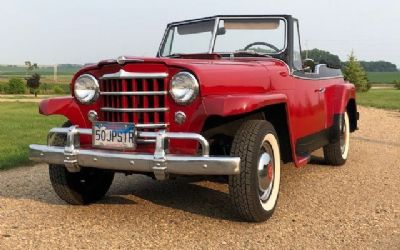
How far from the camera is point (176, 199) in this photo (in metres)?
4.90

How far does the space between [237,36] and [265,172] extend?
6.64ft

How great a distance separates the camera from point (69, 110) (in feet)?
14.4

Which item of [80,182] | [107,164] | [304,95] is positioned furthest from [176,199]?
[304,95]

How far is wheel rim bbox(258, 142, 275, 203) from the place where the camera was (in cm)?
411

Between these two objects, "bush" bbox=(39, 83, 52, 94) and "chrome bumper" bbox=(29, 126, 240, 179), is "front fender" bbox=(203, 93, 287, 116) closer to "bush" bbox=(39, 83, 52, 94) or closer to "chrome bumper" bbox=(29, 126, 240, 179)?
"chrome bumper" bbox=(29, 126, 240, 179)

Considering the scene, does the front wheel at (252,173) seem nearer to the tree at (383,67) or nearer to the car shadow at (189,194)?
the car shadow at (189,194)

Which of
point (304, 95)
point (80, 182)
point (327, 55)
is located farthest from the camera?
point (327, 55)

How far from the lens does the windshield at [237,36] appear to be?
18.1 ft

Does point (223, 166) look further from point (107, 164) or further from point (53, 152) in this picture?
point (53, 152)

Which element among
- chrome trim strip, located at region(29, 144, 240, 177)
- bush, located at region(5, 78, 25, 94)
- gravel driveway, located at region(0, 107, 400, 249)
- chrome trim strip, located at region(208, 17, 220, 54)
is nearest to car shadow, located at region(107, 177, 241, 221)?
gravel driveway, located at region(0, 107, 400, 249)

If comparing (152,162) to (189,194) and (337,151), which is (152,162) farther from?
(337,151)

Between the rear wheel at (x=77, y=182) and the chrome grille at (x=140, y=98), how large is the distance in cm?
74

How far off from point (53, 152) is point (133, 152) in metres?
0.73

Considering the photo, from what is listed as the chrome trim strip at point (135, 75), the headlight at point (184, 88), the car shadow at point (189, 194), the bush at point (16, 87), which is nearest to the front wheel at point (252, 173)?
the car shadow at point (189, 194)
